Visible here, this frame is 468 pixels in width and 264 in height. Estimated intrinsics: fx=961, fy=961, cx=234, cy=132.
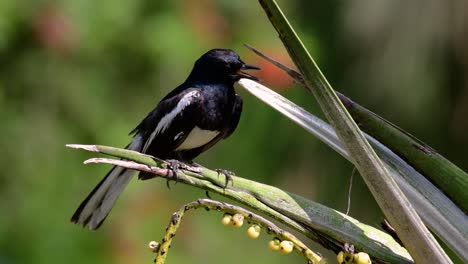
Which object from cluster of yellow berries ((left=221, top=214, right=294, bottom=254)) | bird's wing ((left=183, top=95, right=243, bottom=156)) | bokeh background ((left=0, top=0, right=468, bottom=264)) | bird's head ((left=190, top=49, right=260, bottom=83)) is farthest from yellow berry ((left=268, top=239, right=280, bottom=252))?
bokeh background ((left=0, top=0, right=468, bottom=264))

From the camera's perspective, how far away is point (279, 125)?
549cm

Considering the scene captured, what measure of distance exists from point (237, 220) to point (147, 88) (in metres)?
3.76

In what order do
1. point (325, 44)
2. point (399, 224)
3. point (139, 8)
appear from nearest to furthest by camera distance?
1. point (399, 224)
2. point (139, 8)
3. point (325, 44)

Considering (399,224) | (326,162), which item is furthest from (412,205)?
(326,162)

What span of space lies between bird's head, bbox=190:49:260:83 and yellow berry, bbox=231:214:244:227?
1.87m

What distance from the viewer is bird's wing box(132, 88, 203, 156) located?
10.4 feet

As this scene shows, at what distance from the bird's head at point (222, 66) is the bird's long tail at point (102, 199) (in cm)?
33

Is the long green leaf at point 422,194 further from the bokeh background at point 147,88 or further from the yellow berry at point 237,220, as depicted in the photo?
the bokeh background at point 147,88

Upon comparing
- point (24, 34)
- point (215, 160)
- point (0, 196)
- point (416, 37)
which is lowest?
point (0, 196)

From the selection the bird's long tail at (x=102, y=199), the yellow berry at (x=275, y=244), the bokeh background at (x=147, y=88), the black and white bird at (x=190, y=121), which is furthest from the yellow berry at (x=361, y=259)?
the bokeh background at (x=147, y=88)

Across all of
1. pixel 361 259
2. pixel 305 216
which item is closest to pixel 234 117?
pixel 305 216

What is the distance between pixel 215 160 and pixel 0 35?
138 cm

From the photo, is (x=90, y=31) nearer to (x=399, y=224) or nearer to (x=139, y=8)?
(x=139, y=8)

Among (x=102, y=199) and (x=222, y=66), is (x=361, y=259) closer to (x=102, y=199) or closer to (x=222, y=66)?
(x=102, y=199)
